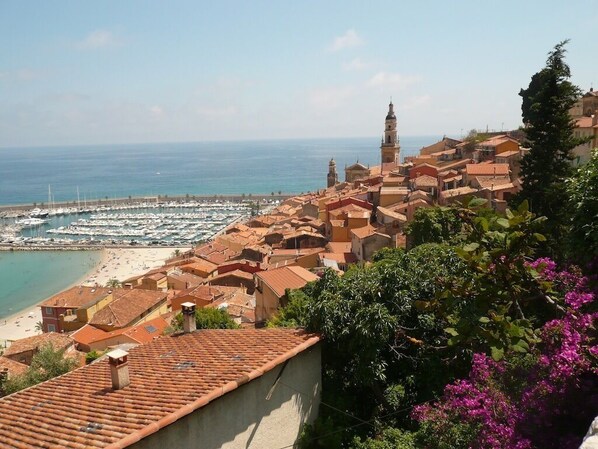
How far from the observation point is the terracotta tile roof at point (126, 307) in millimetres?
31578

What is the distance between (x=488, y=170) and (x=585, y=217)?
31770 mm

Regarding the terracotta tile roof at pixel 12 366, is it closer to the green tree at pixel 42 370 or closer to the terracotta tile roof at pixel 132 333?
the green tree at pixel 42 370

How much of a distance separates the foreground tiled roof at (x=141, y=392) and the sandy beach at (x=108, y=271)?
34.6 m

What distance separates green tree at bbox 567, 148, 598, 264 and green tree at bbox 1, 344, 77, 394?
19473 millimetres

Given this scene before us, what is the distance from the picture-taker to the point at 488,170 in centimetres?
3725

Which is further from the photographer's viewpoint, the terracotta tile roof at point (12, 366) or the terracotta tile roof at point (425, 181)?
the terracotta tile roof at point (425, 181)

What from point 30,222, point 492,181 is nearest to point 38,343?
point 492,181

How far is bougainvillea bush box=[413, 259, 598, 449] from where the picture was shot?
216 inches

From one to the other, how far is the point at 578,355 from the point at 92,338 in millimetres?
29294

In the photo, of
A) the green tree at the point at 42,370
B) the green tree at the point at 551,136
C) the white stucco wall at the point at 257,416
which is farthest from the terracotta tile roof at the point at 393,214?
the white stucco wall at the point at 257,416

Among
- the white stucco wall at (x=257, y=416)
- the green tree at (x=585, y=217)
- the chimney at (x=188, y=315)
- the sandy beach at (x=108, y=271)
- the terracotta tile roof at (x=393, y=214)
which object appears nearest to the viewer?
the white stucco wall at (x=257, y=416)

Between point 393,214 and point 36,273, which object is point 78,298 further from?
point 36,273

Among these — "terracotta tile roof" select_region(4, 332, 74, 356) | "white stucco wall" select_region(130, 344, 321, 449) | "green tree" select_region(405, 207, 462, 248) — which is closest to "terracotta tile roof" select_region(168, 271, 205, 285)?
"terracotta tile roof" select_region(4, 332, 74, 356)

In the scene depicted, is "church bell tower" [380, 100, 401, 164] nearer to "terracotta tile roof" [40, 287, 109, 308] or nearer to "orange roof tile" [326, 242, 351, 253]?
"orange roof tile" [326, 242, 351, 253]
